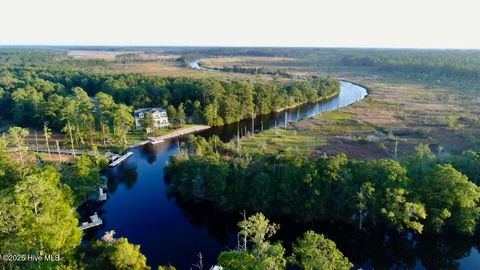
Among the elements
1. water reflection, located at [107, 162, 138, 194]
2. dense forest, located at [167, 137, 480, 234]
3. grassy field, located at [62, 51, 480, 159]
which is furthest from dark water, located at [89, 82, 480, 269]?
grassy field, located at [62, 51, 480, 159]

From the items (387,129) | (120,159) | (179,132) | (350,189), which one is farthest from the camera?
(179,132)

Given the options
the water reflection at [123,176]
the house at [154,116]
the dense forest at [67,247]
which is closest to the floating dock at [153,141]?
the house at [154,116]

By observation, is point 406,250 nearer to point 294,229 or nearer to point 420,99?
point 294,229

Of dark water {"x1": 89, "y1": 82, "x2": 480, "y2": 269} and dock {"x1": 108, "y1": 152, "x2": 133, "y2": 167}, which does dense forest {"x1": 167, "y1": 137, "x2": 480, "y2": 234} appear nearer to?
dark water {"x1": 89, "y1": 82, "x2": 480, "y2": 269}

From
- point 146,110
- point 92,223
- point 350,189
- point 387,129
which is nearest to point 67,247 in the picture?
point 92,223

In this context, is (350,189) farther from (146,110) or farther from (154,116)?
(146,110)

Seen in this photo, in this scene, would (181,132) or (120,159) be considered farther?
(181,132)

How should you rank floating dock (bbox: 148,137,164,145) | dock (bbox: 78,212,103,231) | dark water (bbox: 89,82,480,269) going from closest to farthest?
dark water (bbox: 89,82,480,269)
dock (bbox: 78,212,103,231)
floating dock (bbox: 148,137,164,145)

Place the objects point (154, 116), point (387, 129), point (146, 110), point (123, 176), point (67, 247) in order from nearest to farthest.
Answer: point (67, 247)
point (123, 176)
point (387, 129)
point (154, 116)
point (146, 110)
